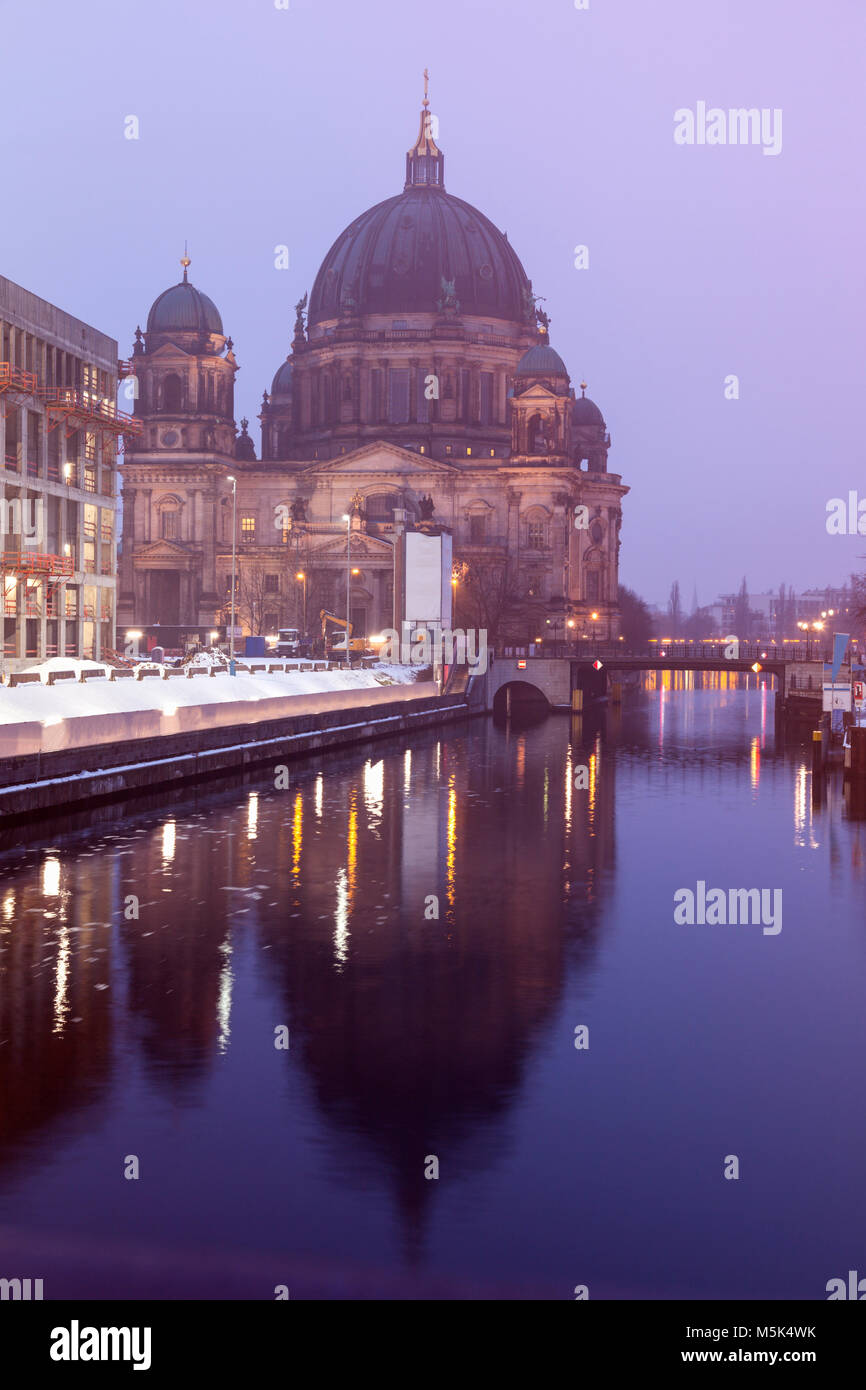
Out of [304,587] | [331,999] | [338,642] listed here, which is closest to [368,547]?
[304,587]

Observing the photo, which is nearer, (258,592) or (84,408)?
(84,408)

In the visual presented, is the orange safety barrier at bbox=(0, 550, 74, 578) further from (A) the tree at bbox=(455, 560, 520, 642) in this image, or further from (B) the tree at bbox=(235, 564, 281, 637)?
(B) the tree at bbox=(235, 564, 281, 637)

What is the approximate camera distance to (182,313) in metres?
140

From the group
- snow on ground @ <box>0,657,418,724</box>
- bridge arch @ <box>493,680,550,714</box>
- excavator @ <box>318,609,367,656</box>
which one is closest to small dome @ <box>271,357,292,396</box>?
excavator @ <box>318,609,367,656</box>

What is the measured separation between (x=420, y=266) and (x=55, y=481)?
87.3m

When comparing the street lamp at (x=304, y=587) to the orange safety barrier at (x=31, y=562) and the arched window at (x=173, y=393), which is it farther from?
the orange safety barrier at (x=31, y=562)

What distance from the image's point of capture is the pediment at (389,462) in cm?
14062

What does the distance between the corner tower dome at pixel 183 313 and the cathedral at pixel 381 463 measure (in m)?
0.21

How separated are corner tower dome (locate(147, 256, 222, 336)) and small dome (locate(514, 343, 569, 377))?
28.0 m

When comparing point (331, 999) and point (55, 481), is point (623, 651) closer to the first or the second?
point (55, 481)

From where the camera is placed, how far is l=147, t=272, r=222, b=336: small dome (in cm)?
14025

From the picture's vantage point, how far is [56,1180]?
578 inches

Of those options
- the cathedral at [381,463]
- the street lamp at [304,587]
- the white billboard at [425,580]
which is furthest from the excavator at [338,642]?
the white billboard at [425,580]
